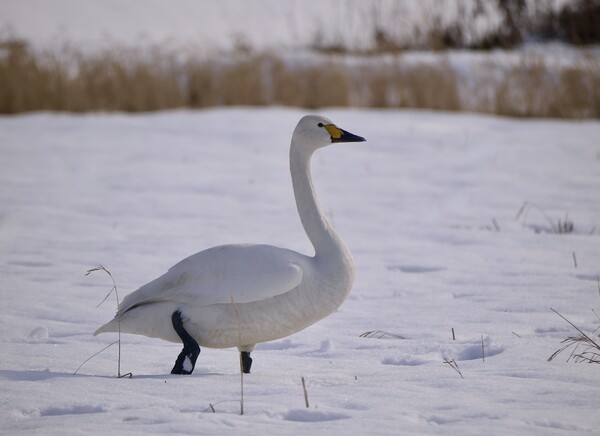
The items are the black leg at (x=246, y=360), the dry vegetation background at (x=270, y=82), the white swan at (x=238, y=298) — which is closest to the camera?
the white swan at (x=238, y=298)

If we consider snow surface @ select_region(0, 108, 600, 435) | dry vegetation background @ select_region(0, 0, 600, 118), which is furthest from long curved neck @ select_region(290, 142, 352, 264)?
dry vegetation background @ select_region(0, 0, 600, 118)

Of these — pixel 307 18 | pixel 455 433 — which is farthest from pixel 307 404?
pixel 307 18

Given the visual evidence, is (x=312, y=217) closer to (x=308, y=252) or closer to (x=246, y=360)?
(x=246, y=360)

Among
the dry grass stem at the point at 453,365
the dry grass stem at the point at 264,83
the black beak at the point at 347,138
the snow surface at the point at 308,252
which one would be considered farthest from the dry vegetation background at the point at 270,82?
the dry grass stem at the point at 453,365

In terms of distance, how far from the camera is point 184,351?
3641 millimetres

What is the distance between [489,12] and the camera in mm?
18594

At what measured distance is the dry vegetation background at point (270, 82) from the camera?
42.1 feet

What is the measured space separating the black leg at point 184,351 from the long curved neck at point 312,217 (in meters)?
0.64

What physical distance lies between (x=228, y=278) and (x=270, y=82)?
10230 millimetres

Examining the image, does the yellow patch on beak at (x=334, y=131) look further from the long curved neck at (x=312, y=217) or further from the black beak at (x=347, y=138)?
the long curved neck at (x=312, y=217)

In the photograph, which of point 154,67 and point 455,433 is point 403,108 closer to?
point 154,67

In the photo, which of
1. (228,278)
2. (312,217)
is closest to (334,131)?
(312,217)

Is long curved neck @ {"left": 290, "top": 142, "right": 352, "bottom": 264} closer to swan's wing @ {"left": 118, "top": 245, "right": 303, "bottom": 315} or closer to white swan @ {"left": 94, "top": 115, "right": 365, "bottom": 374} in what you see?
white swan @ {"left": 94, "top": 115, "right": 365, "bottom": 374}


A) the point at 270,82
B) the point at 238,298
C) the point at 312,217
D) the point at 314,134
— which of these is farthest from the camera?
the point at 270,82
